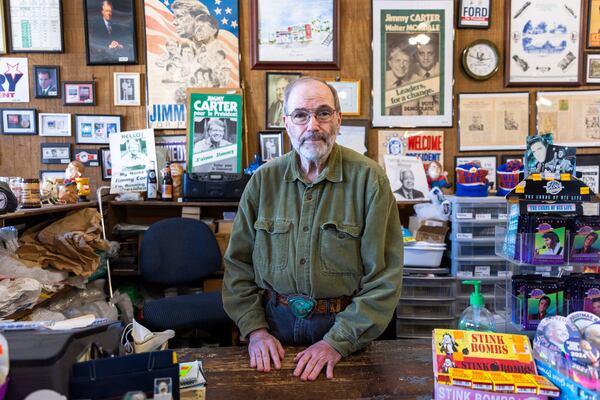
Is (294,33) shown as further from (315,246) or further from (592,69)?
(592,69)

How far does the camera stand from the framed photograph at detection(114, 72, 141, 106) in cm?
294

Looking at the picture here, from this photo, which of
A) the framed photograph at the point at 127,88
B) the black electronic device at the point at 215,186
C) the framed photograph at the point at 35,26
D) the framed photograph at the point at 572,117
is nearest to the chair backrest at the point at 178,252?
the black electronic device at the point at 215,186

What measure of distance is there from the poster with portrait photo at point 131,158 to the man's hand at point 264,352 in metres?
1.98

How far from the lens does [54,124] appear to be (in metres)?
2.98

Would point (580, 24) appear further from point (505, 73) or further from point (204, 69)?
point (204, 69)

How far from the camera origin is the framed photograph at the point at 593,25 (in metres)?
2.98

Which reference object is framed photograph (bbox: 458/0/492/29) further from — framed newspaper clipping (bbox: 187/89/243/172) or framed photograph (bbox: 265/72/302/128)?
framed newspaper clipping (bbox: 187/89/243/172)

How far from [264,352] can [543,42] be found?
311cm

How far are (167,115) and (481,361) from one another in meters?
2.72

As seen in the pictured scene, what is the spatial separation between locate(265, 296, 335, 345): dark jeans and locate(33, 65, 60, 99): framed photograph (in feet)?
8.53

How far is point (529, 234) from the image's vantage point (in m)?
1.33

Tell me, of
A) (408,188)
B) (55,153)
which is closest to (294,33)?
(408,188)

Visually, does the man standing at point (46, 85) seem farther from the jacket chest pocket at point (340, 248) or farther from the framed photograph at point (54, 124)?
→ the jacket chest pocket at point (340, 248)

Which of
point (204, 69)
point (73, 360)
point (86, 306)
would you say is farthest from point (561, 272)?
point (204, 69)
